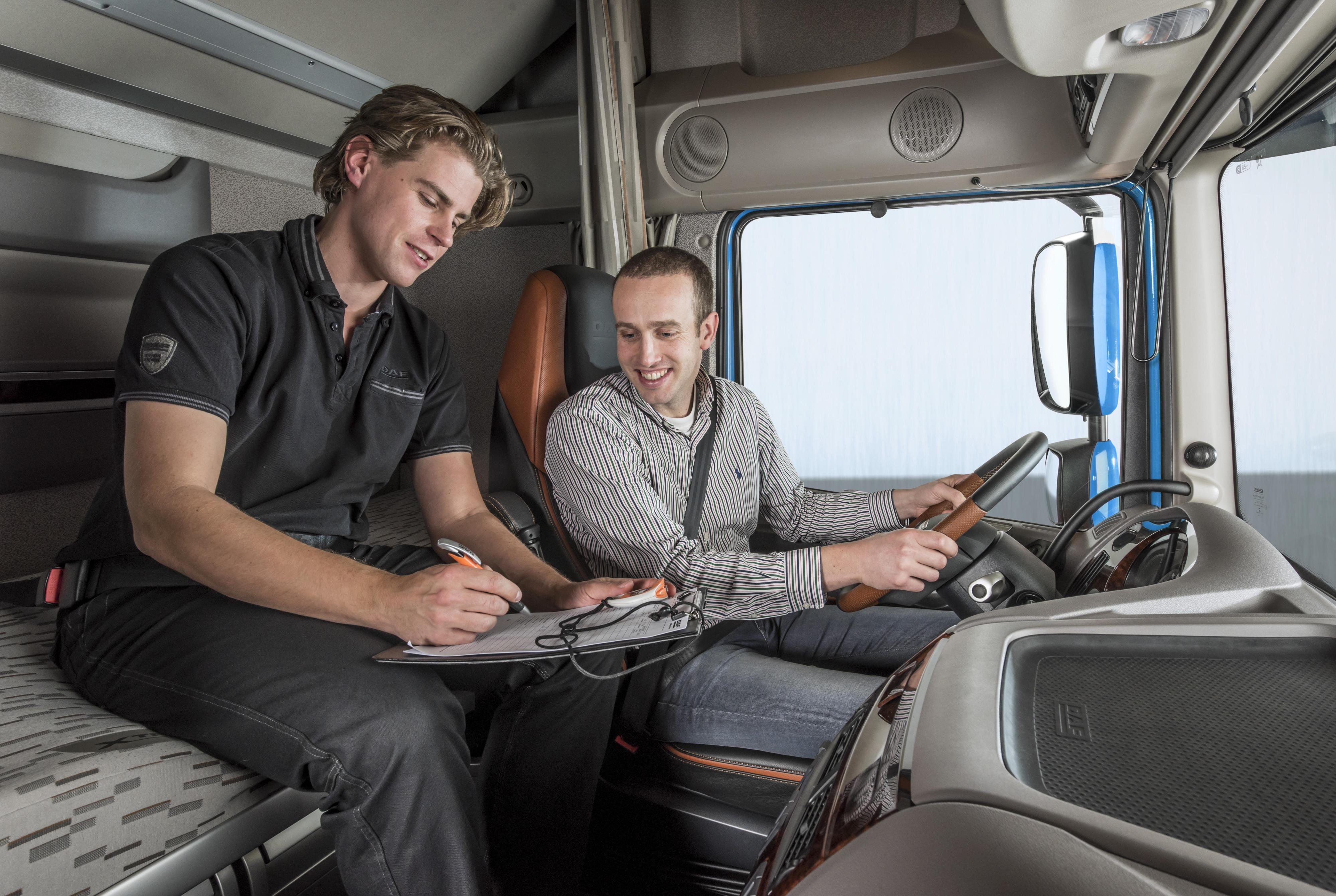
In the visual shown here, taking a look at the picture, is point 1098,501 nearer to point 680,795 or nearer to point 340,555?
point 680,795

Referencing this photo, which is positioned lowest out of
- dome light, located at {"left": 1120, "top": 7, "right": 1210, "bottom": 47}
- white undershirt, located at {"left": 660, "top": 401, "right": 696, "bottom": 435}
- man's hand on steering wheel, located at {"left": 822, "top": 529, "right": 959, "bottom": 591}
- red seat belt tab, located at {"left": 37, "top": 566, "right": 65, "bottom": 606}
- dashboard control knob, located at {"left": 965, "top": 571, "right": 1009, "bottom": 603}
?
dashboard control knob, located at {"left": 965, "top": 571, "right": 1009, "bottom": 603}

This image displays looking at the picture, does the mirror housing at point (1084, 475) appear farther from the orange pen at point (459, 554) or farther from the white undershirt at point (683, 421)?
the orange pen at point (459, 554)

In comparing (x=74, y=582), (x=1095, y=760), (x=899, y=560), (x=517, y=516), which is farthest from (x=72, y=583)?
(x=1095, y=760)

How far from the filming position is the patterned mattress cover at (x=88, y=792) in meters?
1.12

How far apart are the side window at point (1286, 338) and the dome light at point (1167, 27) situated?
330mm

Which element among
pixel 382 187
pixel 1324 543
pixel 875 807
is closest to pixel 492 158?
pixel 382 187

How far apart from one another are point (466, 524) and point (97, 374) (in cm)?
113

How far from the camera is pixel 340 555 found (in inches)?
57.8

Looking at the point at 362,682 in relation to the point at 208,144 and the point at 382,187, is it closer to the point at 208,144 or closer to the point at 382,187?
the point at 382,187

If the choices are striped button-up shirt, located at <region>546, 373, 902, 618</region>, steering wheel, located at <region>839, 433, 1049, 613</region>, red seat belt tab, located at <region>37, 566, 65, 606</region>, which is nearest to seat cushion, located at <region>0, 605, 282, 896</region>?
red seat belt tab, located at <region>37, 566, 65, 606</region>

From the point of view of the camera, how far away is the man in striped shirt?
5.46ft

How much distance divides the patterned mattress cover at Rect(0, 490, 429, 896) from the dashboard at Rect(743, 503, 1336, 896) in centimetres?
101

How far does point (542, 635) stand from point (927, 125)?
6.64 feet

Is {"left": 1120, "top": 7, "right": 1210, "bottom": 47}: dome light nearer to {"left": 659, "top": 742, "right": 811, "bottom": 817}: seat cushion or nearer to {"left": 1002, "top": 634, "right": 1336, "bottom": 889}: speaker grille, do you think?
{"left": 1002, "top": 634, "right": 1336, "bottom": 889}: speaker grille
